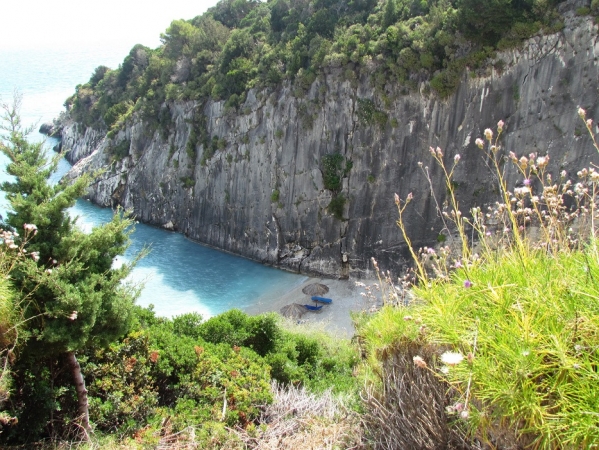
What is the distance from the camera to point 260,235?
32250 mm

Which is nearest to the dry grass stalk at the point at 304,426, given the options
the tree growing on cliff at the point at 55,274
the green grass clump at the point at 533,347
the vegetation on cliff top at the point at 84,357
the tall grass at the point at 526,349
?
the vegetation on cliff top at the point at 84,357

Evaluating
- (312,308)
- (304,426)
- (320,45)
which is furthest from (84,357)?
(320,45)

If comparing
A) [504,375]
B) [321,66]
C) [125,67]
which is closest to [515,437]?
[504,375]

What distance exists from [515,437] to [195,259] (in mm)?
31503

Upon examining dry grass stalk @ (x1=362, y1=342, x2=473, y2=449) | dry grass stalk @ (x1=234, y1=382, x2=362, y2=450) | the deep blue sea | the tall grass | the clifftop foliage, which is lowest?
the deep blue sea

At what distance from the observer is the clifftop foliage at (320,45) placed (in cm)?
2239

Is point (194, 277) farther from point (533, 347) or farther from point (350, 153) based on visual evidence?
point (533, 347)

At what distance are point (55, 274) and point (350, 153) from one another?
2234 cm

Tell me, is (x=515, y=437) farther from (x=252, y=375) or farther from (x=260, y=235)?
(x=260, y=235)

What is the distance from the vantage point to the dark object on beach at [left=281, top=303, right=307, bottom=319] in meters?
23.8

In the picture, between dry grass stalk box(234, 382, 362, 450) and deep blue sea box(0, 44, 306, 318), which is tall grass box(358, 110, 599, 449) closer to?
dry grass stalk box(234, 382, 362, 450)

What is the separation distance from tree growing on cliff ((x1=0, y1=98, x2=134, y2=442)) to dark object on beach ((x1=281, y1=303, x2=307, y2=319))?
50.7 ft

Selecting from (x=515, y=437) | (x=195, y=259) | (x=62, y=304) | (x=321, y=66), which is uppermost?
(x=321, y=66)

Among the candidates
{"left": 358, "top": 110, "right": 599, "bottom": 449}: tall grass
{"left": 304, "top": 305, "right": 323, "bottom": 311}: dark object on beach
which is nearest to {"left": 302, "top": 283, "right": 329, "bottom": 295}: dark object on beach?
{"left": 304, "top": 305, "right": 323, "bottom": 311}: dark object on beach
